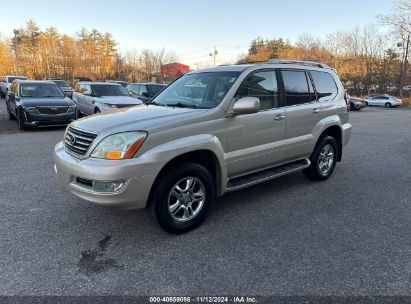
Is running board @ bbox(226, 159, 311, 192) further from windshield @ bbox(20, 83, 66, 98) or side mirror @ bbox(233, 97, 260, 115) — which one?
windshield @ bbox(20, 83, 66, 98)

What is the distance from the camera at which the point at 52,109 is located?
11.1m

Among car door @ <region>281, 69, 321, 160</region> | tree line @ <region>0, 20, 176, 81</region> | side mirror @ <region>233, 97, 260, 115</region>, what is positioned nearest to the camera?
side mirror @ <region>233, 97, 260, 115</region>

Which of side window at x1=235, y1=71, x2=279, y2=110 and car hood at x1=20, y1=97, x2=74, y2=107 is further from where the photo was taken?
car hood at x1=20, y1=97, x2=74, y2=107

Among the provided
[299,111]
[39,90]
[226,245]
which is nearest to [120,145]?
[226,245]

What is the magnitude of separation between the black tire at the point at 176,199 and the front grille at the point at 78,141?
82 cm

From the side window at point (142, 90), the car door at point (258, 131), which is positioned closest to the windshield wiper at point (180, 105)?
the car door at point (258, 131)

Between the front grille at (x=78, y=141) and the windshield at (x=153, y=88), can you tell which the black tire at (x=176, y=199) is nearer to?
the front grille at (x=78, y=141)

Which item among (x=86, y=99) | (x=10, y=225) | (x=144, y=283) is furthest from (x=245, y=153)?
(x=86, y=99)

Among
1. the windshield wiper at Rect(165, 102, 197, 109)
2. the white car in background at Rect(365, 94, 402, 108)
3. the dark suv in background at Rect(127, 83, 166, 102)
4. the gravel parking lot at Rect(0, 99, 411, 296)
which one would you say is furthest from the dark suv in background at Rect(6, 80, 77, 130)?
the white car in background at Rect(365, 94, 402, 108)

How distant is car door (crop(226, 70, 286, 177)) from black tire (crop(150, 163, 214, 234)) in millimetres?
433

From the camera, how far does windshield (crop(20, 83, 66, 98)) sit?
38.8 feet

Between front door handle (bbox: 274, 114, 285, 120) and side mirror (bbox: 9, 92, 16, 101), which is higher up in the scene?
side mirror (bbox: 9, 92, 16, 101)

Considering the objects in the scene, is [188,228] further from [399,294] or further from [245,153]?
[399,294]

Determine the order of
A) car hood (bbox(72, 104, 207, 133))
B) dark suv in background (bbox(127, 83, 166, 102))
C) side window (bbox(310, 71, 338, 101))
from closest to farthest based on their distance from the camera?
1. car hood (bbox(72, 104, 207, 133))
2. side window (bbox(310, 71, 338, 101))
3. dark suv in background (bbox(127, 83, 166, 102))
